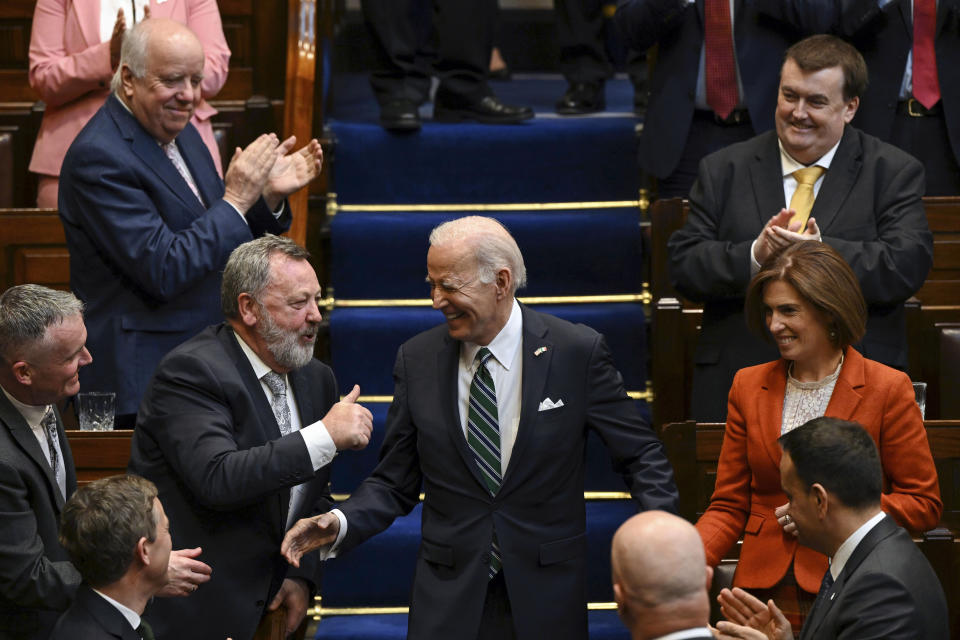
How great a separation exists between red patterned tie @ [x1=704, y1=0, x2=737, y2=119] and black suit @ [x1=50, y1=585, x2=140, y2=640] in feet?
8.27

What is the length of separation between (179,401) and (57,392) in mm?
244

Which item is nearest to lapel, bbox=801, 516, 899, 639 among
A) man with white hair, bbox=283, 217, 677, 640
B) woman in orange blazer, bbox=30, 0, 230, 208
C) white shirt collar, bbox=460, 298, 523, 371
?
man with white hair, bbox=283, 217, 677, 640

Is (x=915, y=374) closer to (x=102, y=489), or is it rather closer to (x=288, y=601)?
(x=288, y=601)

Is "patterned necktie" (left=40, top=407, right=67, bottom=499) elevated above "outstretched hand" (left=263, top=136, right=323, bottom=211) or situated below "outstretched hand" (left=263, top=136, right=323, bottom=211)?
below

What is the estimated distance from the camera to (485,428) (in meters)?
2.95

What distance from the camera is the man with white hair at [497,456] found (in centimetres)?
289

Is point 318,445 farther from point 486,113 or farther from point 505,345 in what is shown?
point 486,113

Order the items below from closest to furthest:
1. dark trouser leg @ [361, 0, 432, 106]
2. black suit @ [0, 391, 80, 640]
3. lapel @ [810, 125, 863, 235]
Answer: black suit @ [0, 391, 80, 640], lapel @ [810, 125, 863, 235], dark trouser leg @ [361, 0, 432, 106]

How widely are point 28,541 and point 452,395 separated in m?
0.89

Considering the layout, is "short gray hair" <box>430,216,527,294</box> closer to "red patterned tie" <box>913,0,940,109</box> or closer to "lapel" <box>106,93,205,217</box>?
"lapel" <box>106,93,205,217</box>

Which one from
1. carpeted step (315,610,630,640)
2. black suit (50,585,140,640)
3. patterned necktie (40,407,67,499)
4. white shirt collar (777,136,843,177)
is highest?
white shirt collar (777,136,843,177)

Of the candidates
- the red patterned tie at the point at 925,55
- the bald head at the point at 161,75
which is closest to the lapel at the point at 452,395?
the bald head at the point at 161,75

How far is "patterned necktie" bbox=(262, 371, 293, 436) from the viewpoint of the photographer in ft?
9.93

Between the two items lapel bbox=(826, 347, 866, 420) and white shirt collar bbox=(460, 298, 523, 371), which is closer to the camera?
lapel bbox=(826, 347, 866, 420)
